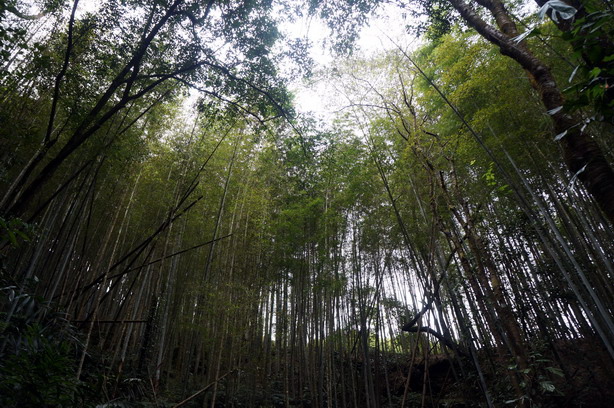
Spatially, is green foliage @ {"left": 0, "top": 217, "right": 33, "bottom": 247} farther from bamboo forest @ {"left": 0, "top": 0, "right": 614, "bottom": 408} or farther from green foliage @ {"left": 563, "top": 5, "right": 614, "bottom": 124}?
green foliage @ {"left": 563, "top": 5, "right": 614, "bottom": 124}

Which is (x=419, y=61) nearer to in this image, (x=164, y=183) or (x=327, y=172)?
(x=327, y=172)

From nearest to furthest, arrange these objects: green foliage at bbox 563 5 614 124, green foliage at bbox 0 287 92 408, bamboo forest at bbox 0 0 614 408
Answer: green foliage at bbox 563 5 614 124, green foliage at bbox 0 287 92 408, bamboo forest at bbox 0 0 614 408

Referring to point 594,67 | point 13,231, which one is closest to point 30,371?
point 13,231

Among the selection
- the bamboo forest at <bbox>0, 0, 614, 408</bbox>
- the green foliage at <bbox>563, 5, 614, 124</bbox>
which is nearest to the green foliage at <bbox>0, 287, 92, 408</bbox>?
the bamboo forest at <bbox>0, 0, 614, 408</bbox>

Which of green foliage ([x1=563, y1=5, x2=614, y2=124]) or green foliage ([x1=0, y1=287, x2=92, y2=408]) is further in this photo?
green foliage ([x1=0, y1=287, x2=92, y2=408])

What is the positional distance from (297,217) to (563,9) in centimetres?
442

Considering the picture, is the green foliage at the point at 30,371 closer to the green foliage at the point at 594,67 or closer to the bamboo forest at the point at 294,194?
the bamboo forest at the point at 294,194

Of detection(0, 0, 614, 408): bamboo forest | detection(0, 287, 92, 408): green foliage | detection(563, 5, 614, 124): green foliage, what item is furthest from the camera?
detection(0, 0, 614, 408): bamboo forest

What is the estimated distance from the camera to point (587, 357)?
16.6 ft

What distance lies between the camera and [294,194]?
5.68 metres

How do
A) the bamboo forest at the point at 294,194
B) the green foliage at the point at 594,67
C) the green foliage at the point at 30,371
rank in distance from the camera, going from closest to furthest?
1. the green foliage at the point at 594,67
2. the green foliage at the point at 30,371
3. the bamboo forest at the point at 294,194

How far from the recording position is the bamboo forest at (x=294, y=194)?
258cm

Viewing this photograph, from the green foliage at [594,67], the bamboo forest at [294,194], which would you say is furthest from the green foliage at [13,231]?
the green foliage at [594,67]

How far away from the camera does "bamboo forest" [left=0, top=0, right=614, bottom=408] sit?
2.58m
